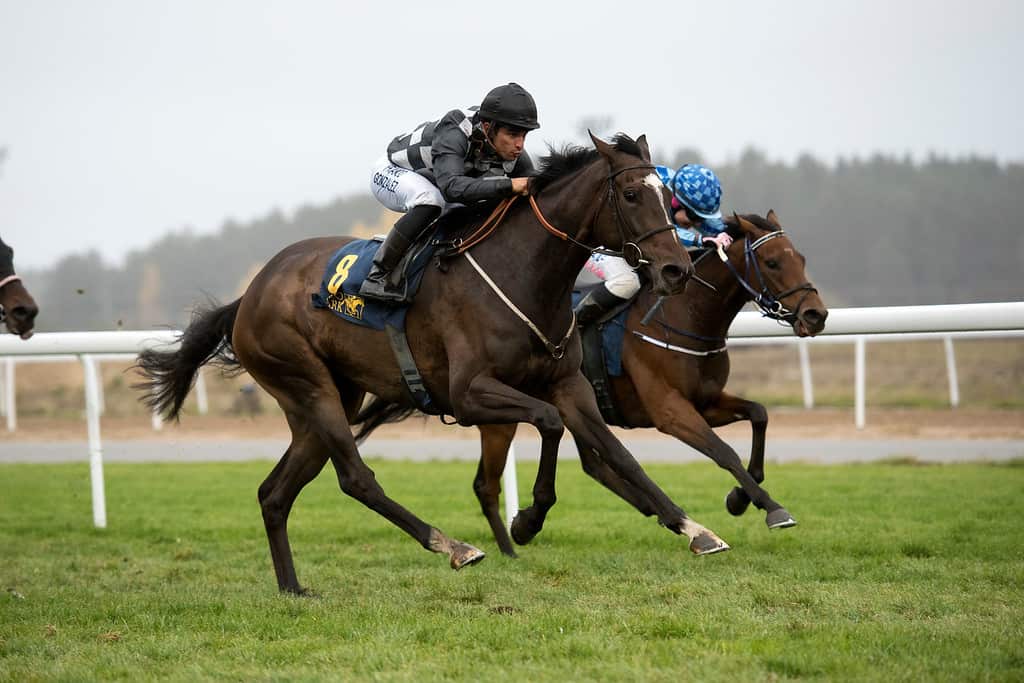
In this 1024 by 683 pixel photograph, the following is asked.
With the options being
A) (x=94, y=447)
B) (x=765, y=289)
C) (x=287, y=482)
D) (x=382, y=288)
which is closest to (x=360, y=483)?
(x=287, y=482)

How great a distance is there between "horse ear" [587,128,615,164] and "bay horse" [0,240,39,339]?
2419mm

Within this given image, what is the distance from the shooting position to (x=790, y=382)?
2191 centimetres

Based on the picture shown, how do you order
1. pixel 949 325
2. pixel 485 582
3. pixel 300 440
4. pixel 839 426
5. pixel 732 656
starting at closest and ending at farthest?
pixel 732 656, pixel 485 582, pixel 300 440, pixel 949 325, pixel 839 426

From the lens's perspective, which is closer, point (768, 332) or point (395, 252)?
point (395, 252)

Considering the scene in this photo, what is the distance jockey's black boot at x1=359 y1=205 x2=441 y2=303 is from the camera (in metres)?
5.54

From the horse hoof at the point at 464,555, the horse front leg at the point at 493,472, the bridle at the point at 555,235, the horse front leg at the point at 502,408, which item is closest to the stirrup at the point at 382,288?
the bridle at the point at 555,235

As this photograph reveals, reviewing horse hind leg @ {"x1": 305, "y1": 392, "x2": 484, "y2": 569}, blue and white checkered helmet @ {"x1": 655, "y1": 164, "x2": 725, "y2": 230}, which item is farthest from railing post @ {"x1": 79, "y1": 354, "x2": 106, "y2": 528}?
blue and white checkered helmet @ {"x1": 655, "y1": 164, "x2": 725, "y2": 230}

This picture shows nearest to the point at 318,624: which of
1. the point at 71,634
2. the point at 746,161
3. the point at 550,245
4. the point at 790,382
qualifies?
the point at 71,634

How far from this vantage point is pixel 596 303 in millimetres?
6871

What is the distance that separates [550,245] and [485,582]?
163 centimetres

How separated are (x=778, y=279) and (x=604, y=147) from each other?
71.7 inches

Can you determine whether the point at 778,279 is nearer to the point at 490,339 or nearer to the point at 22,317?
the point at 490,339

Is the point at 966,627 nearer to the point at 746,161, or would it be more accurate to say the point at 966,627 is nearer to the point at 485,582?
the point at 485,582

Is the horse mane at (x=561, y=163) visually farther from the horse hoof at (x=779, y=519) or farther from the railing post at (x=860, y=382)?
the railing post at (x=860, y=382)
